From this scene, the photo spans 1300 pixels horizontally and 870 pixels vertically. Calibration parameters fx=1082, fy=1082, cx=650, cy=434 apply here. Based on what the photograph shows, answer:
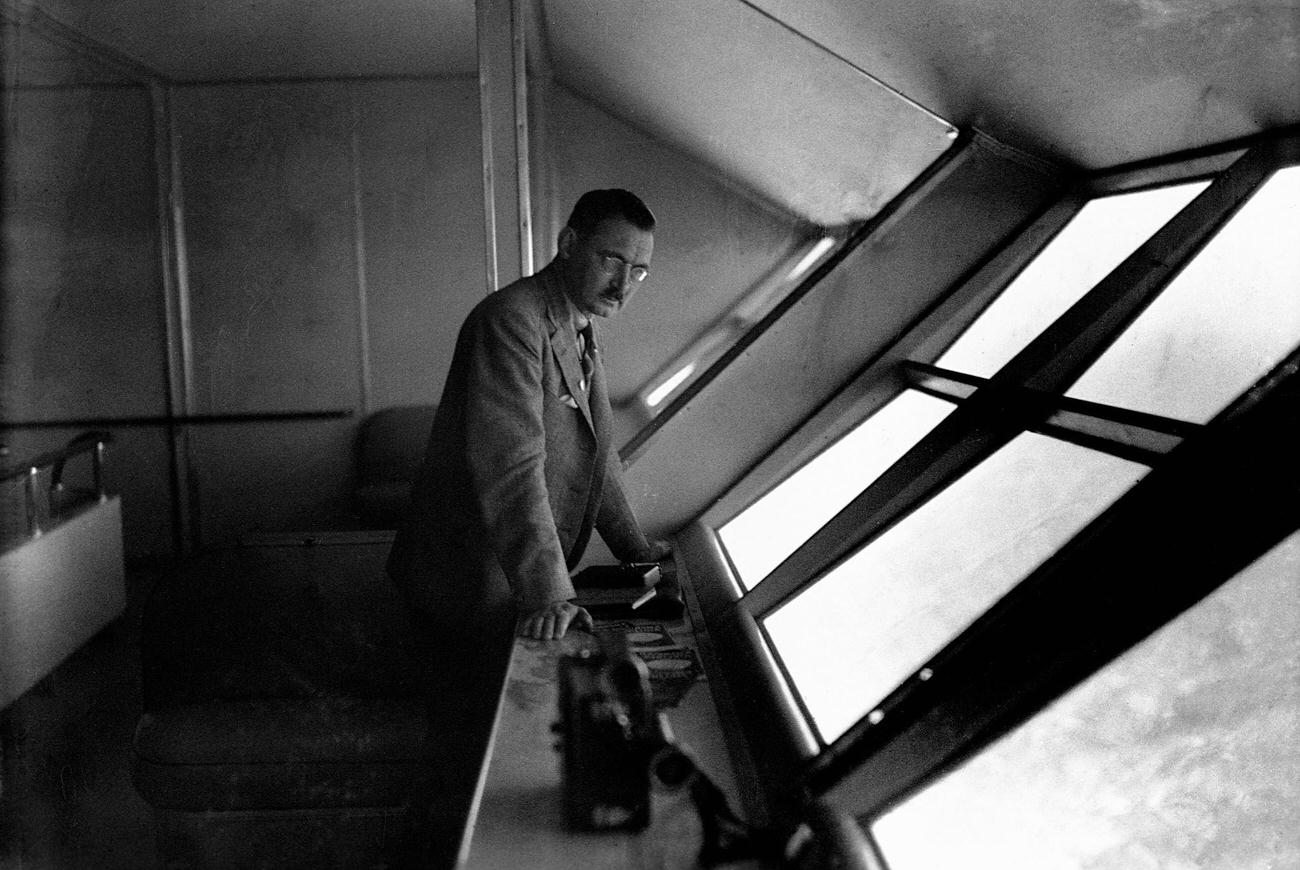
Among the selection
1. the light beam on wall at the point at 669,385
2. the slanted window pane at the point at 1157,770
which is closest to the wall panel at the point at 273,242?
the light beam on wall at the point at 669,385

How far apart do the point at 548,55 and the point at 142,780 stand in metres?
1.40

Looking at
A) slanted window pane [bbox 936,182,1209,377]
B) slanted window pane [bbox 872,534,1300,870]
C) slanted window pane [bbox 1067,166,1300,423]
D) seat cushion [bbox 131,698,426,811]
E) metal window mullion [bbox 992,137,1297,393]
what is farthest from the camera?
seat cushion [bbox 131,698,426,811]

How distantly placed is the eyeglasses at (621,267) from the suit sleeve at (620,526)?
303mm

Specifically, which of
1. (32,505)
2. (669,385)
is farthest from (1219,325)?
(32,505)

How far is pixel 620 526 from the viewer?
185cm

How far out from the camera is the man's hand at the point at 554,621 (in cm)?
156

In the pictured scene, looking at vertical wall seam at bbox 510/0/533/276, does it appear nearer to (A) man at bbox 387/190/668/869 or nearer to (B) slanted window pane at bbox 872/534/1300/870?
(A) man at bbox 387/190/668/869

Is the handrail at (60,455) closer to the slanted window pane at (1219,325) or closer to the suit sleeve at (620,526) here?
the suit sleeve at (620,526)

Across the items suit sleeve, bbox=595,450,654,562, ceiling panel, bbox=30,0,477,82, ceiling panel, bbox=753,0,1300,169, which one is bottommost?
suit sleeve, bbox=595,450,654,562

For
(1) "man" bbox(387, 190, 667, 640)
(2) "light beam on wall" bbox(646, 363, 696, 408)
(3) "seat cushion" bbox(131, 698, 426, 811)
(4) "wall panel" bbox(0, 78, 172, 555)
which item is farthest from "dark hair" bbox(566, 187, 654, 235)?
(3) "seat cushion" bbox(131, 698, 426, 811)

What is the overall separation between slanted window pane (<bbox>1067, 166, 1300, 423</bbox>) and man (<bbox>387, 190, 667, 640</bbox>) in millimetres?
722

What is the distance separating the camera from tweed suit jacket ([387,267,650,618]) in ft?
5.30

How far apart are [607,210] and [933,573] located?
763 mm

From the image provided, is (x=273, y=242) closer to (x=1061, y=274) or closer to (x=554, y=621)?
(x=554, y=621)
